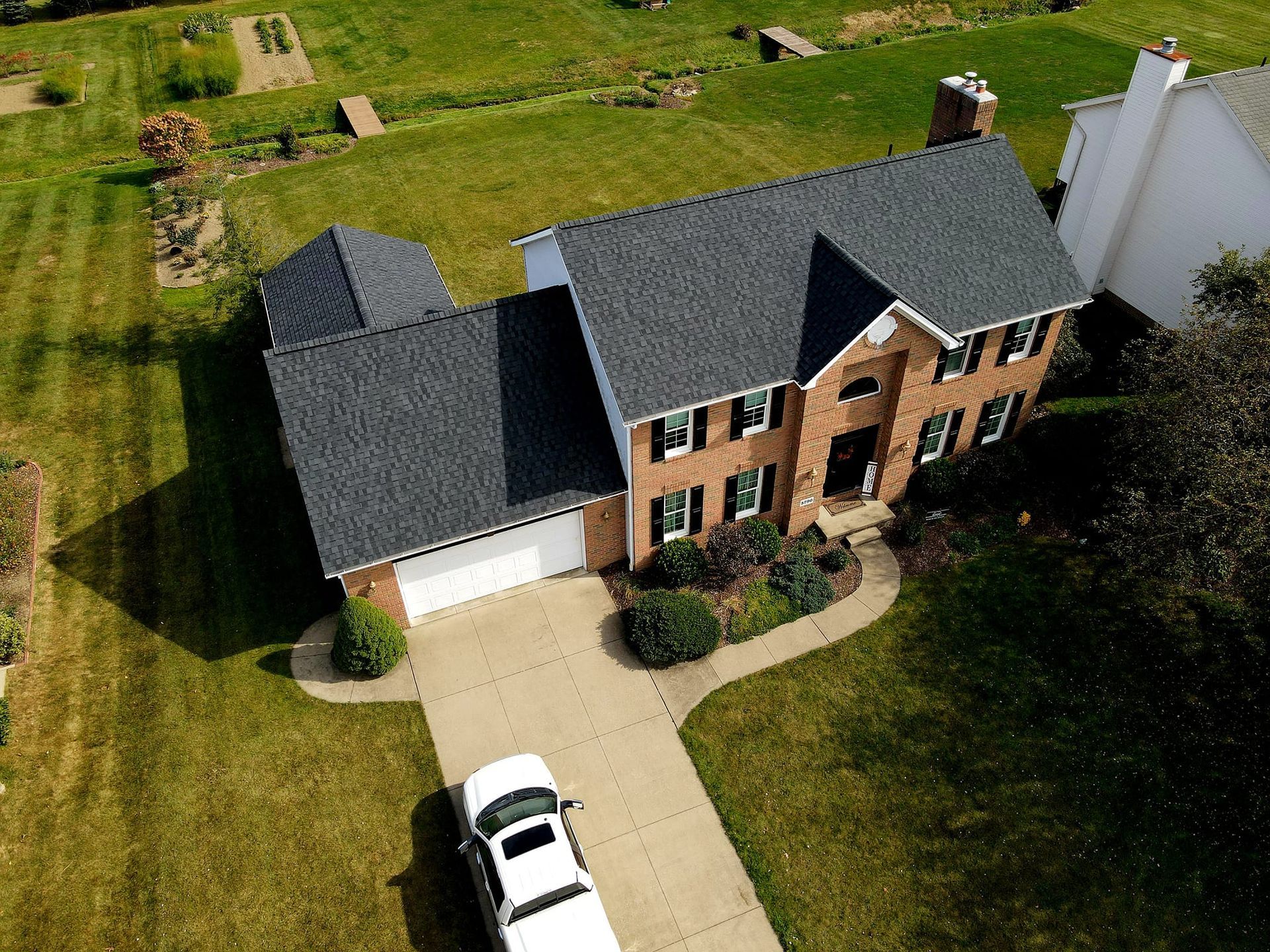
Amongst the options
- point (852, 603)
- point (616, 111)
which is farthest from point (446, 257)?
point (852, 603)

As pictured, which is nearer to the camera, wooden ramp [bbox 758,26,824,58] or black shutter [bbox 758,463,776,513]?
black shutter [bbox 758,463,776,513]

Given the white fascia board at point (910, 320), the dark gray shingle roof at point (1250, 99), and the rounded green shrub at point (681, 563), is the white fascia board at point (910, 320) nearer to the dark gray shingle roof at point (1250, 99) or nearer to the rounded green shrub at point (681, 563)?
the rounded green shrub at point (681, 563)

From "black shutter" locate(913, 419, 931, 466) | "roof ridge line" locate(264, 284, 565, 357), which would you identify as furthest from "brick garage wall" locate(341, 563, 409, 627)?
"black shutter" locate(913, 419, 931, 466)

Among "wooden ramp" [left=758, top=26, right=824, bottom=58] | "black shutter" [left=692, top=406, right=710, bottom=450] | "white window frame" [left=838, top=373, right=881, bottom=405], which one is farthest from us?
"wooden ramp" [left=758, top=26, right=824, bottom=58]

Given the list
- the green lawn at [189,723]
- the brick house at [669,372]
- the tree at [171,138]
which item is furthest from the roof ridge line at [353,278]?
the tree at [171,138]

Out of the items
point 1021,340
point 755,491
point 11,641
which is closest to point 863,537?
point 755,491

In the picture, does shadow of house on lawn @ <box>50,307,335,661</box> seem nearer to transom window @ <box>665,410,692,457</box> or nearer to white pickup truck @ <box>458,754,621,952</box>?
white pickup truck @ <box>458,754,621,952</box>
